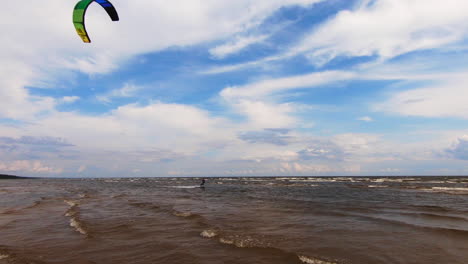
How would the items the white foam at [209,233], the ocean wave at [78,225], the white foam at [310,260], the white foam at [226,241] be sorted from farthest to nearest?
the ocean wave at [78,225]
the white foam at [209,233]
the white foam at [226,241]
the white foam at [310,260]

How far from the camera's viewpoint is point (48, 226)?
566 inches

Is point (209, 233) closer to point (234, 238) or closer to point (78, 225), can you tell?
point (234, 238)

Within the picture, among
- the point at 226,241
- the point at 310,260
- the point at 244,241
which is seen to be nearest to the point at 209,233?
the point at 226,241

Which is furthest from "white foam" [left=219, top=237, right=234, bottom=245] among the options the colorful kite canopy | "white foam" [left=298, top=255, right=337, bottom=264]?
the colorful kite canopy

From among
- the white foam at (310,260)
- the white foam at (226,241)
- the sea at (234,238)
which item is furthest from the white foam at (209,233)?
the white foam at (310,260)

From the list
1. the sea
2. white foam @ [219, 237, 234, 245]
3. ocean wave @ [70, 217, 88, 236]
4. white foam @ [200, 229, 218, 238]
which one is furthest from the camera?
ocean wave @ [70, 217, 88, 236]

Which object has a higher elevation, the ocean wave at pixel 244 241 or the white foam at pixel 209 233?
the white foam at pixel 209 233

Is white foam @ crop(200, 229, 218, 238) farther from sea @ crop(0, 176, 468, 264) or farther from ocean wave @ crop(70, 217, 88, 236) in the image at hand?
ocean wave @ crop(70, 217, 88, 236)

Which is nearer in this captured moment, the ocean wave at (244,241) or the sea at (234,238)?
the sea at (234,238)

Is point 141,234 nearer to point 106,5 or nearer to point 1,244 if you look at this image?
point 1,244

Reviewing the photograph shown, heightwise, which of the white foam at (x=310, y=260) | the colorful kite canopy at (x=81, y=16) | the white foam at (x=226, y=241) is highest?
the colorful kite canopy at (x=81, y=16)

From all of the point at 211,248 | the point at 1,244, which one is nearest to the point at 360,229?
the point at 211,248

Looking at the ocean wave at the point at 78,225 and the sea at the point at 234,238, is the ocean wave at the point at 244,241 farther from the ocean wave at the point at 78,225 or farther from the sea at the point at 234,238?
the ocean wave at the point at 78,225

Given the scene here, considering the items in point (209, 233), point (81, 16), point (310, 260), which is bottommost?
point (310, 260)
